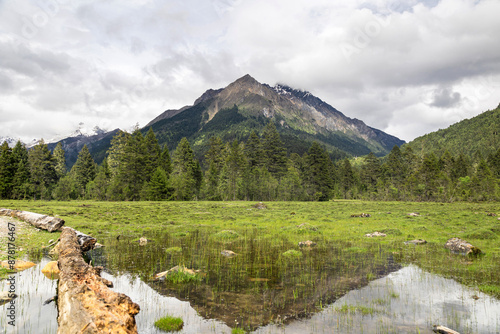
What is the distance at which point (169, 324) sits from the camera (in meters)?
7.81

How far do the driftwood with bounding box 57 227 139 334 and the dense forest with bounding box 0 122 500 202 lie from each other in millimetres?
61264

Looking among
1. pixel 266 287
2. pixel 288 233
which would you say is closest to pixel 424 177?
pixel 288 233

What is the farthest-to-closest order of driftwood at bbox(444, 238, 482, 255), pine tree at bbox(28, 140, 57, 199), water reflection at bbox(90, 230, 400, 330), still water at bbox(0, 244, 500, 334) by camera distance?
1. pine tree at bbox(28, 140, 57, 199)
2. driftwood at bbox(444, 238, 482, 255)
3. water reflection at bbox(90, 230, 400, 330)
4. still water at bbox(0, 244, 500, 334)

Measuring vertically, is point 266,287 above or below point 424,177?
below

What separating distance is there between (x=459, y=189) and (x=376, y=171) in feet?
146

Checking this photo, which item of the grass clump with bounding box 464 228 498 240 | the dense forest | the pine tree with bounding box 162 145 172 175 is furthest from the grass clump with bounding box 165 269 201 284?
the pine tree with bounding box 162 145 172 175

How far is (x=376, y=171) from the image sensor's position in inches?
4966

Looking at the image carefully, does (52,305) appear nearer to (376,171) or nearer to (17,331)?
(17,331)

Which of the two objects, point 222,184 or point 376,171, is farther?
point 376,171

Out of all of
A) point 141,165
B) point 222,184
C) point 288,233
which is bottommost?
point 288,233

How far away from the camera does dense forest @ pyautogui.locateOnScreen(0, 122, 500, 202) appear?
223ft

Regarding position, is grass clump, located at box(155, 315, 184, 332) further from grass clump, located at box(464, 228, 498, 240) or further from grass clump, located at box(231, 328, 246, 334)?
grass clump, located at box(464, 228, 498, 240)

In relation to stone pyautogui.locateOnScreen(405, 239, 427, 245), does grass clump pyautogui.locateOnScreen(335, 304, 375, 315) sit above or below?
above

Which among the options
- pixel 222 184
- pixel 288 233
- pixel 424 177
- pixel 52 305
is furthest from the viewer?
pixel 424 177
